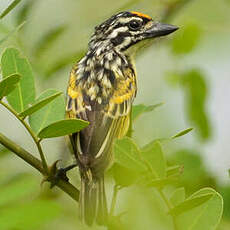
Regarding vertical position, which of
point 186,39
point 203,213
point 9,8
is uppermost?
point 9,8

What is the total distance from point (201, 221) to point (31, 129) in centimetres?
79

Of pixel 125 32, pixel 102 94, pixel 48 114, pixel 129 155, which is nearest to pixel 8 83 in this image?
pixel 48 114

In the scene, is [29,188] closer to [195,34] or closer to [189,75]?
[189,75]

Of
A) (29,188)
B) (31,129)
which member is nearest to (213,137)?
(29,188)

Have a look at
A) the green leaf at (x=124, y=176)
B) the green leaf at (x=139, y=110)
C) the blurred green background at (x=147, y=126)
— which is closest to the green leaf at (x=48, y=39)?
the blurred green background at (x=147, y=126)

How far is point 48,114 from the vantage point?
2.42m

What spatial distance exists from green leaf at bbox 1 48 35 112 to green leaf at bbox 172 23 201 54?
1939mm

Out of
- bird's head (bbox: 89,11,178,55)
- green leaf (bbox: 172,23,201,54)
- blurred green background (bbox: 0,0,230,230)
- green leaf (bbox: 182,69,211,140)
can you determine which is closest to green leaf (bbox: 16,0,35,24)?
blurred green background (bbox: 0,0,230,230)

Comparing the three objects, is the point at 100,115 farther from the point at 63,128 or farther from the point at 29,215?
the point at 63,128

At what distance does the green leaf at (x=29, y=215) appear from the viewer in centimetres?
248

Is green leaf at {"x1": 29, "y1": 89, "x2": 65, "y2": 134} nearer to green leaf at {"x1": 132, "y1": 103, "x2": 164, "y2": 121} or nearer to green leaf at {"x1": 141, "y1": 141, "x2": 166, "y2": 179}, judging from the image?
green leaf at {"x1": 141, "y1": 141, "x2": 166, "y2": 179}

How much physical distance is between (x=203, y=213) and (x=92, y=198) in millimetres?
966

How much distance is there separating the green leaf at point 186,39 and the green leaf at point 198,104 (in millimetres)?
418

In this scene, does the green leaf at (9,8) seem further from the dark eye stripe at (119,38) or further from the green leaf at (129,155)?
the dark eye stripe at (119,38)
